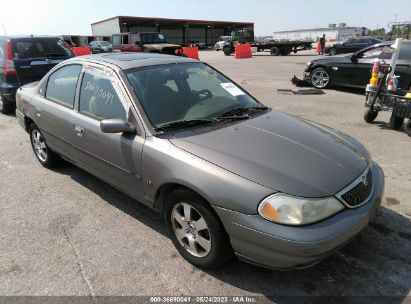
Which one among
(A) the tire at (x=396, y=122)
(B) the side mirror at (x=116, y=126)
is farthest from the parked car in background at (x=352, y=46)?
(B) the side mirror at (x=116, y=126)

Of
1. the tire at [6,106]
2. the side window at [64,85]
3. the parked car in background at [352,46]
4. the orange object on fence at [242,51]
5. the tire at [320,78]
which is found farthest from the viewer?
the orange object on fence at [242,51]

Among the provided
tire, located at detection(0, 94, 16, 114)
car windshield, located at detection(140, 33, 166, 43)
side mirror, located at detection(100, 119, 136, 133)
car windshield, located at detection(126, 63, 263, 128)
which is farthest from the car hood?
car windshield, located at detection(140, 33, 166, 43)

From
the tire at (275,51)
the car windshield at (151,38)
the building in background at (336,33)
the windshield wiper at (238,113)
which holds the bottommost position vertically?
the building in background at (336,33)

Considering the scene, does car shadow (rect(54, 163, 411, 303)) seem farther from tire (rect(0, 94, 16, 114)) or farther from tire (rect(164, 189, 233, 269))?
tire (rect(0, 94, 16, 114))

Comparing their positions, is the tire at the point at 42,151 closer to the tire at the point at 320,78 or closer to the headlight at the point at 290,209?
the headlight at the point at 290,209

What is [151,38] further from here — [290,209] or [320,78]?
[290,209]

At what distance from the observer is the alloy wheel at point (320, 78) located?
36.2ft

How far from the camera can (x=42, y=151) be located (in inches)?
194

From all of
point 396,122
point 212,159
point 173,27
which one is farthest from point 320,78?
point 173,27

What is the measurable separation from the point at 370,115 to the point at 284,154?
503 centimetres

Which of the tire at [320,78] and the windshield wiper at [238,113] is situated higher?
the windshield wiper at [238,113]

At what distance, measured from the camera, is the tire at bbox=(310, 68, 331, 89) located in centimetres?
1102

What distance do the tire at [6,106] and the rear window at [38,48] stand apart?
1202 millimetres

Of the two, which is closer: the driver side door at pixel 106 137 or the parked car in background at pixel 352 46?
the driver side door at pixel 106 137
